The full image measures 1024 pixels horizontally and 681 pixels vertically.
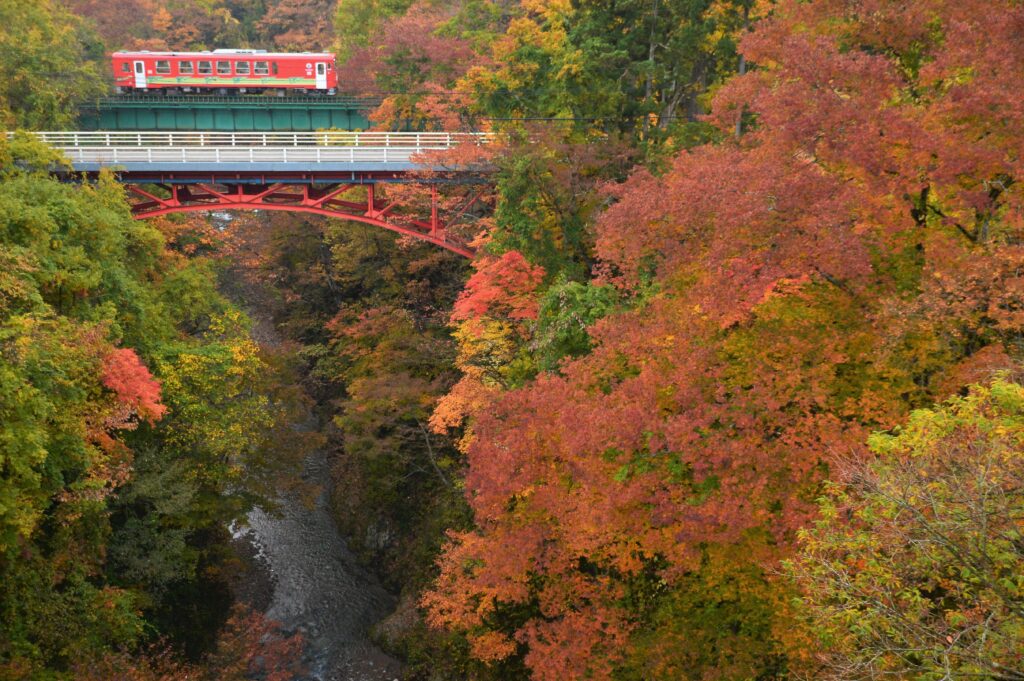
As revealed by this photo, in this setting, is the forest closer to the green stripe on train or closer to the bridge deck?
the bridge deck

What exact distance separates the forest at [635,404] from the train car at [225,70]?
22692 mm

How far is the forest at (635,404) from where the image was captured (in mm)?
8141

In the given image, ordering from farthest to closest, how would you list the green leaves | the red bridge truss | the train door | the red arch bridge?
the train door → the red bridge truss → the red arch bridge → the green leaves

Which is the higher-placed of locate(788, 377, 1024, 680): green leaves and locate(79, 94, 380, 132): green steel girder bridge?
locate(788, 377, 1024, 680): green leaves

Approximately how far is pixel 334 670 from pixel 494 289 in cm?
1031

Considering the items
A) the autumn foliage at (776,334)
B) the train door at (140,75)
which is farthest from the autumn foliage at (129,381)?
the train door at (140,75)

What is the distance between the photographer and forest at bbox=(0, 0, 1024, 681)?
8.14 m

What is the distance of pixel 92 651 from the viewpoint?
13.5 metres

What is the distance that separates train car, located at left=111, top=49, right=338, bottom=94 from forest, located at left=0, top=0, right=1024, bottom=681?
22692mm

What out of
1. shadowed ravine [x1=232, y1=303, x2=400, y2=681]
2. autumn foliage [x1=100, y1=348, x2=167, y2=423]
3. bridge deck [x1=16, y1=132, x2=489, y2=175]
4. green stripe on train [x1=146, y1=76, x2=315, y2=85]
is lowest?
shadowed ravine [x1=232, y1=303, x2=400, y2=681]

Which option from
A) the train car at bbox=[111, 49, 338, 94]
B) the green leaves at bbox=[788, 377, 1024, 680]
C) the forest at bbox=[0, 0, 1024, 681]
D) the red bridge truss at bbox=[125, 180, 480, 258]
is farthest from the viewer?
the train car at bbox=[111, 49, 338, 94]

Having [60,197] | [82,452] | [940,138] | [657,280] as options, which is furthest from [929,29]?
[60,197]

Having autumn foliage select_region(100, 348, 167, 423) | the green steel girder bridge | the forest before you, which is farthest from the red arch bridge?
the green steel girder bridge

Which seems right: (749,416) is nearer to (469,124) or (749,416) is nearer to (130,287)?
(130,287)
